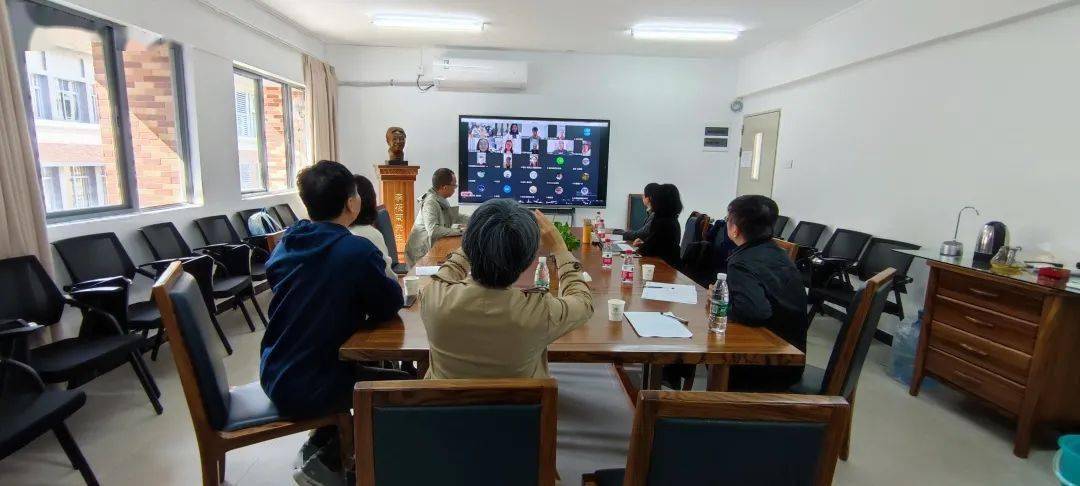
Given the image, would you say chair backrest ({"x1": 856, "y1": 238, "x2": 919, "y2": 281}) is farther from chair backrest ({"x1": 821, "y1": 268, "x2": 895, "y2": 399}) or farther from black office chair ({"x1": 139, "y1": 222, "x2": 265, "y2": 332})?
black office chair ({"x1": 139, "y1": 222, "x2": 265, "y2": 332})

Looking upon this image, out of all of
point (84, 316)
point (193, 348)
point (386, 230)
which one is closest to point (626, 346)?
point (193, 348)

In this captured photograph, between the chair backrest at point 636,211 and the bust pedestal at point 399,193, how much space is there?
285 cm

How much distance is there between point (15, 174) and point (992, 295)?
4.95 meters

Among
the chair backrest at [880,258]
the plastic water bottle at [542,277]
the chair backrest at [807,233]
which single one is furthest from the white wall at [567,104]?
the plastic water bottle at [542,277]

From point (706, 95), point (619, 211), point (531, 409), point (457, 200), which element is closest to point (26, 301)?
point (531, 409)

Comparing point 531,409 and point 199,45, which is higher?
point 199,45

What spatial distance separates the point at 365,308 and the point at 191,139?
133 inches

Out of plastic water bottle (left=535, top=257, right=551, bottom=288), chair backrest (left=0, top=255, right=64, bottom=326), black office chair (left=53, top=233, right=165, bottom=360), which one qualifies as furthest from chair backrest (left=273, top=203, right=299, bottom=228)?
plastic water bottle (left=535, top=257, right=551, bottom=288)

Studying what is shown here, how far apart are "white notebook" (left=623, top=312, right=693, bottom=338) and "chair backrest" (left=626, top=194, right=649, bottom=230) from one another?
465 cm

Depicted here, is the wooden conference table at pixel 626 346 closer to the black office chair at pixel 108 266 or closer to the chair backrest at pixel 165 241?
the black office chair at pixel 108 266

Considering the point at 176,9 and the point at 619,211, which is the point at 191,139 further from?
the point at 619,211

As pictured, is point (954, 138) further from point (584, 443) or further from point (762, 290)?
point (584, 443)

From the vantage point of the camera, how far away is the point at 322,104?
589cm

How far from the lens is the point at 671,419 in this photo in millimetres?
914
